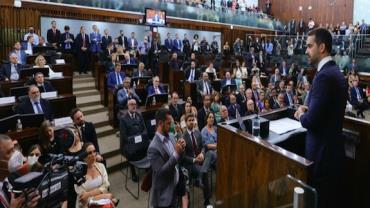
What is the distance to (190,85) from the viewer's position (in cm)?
842

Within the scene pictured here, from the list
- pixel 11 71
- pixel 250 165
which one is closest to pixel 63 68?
pixel 11 71

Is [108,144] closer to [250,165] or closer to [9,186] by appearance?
[9,186]

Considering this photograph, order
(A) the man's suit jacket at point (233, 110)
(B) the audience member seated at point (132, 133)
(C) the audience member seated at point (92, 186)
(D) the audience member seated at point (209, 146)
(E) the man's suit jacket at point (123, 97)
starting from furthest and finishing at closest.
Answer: (A) the man's suit jacket at point (233, 110)
(E) the man's suit jacket at point (123, 97)
(B) the audience member seated at point (132, 133)
(D) the audience member seated at point (209, 146)
(C) the audience member seated at point (92, 186)

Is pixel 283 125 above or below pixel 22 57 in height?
below

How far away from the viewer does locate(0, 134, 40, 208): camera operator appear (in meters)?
1.82

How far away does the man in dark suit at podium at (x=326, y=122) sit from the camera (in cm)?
184

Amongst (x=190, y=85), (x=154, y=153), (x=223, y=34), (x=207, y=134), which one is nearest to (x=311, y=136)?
(x=154, y=153)

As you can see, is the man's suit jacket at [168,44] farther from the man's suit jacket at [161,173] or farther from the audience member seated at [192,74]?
the man's suit jacket at [161,173]

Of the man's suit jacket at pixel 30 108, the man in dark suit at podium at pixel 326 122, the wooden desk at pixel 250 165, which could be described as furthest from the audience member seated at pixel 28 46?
the man in dark suit at podium at pixel 326 122

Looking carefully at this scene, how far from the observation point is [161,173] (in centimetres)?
297

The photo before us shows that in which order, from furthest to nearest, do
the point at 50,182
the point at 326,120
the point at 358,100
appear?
the point at 358,100 → the point at 50,182 → the point at 326,120

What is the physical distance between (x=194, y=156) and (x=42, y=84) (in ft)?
10.1

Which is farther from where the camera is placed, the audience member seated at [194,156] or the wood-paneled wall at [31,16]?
the wood-paneled wall at [31,16]

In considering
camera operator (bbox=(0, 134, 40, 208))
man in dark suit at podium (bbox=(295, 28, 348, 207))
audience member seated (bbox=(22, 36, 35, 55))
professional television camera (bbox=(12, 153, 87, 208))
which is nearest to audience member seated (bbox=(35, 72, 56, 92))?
audience member seated (bbox=(22, 36, 35, 55))
